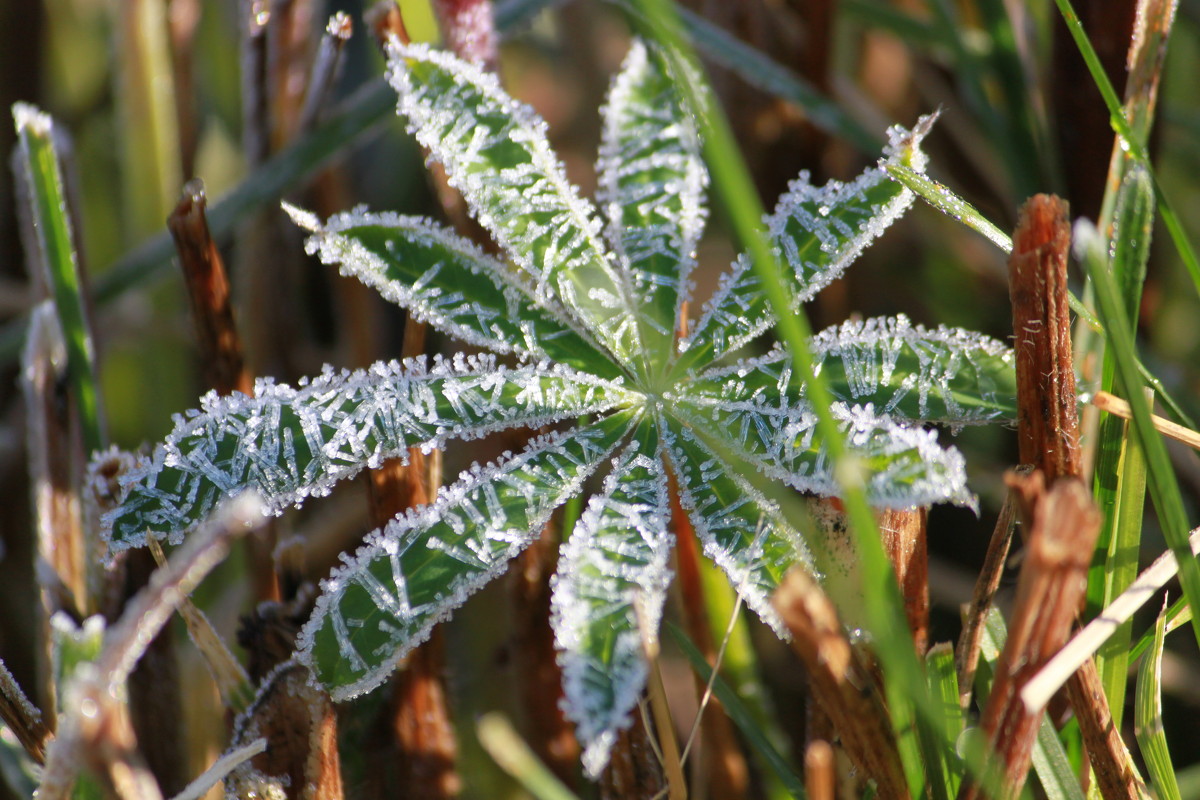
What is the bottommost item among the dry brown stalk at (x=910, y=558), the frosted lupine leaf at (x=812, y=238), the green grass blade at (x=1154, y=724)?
the green grass blade at (x=1154, y=724)

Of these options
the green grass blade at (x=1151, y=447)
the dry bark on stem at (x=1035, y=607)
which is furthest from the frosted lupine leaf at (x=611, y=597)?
the green grass blade at (x=1151, y=447)

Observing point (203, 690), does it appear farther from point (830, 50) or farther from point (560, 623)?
point (830, 50)

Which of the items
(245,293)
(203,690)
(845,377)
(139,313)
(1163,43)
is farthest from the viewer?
(139,313)

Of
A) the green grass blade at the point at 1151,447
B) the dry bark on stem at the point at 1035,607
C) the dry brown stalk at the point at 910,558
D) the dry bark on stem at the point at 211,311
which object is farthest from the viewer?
the dry bark on stem at the point at 211,311

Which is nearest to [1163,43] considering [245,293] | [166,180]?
[245,293]

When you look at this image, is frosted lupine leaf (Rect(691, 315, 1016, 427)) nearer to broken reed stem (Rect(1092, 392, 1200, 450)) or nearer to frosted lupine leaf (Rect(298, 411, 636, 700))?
broken reed stem (Rect(1092, 392, 1200, 450))

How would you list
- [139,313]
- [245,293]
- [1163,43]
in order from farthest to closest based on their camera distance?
[139,313], [245,293], [1163,43]

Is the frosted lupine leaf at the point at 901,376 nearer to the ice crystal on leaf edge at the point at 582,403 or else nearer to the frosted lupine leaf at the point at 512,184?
the ice crystal on leaf edge at the point at 582,403
